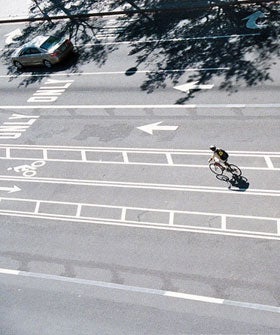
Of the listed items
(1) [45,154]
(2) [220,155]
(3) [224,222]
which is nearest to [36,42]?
(1) [45,154]

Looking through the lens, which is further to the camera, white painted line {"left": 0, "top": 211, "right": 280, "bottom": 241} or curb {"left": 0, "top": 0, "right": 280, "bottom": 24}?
curb {"left": 0, "top": 0, "right": 280, "bottom": 24}

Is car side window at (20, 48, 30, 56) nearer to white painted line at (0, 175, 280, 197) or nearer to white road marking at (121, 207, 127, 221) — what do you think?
white painted line at (0, 175, 280, 197)

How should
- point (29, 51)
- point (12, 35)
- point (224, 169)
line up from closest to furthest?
point (224, 169), point (29, 51), point (12, 35)

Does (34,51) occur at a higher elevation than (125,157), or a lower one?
higher

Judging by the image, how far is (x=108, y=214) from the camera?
62.3ft

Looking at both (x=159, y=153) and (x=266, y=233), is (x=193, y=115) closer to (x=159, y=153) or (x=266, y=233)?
(x=159, y=153)

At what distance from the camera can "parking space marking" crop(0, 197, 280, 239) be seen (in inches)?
664

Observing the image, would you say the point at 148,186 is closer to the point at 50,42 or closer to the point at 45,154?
the point at 45,154

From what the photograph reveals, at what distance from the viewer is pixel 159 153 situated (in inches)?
826

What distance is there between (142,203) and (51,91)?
35.9 feet

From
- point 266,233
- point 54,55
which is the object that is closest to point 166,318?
point 266,233

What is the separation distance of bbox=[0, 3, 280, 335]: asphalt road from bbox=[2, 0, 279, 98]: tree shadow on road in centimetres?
16

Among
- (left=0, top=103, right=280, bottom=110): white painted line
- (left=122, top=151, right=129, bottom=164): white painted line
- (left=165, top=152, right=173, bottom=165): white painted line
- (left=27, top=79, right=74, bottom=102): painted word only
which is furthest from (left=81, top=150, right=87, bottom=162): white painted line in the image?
(left=27, top=79, right=74, bottom=102): painted word only

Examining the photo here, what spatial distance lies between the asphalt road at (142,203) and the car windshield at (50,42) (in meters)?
3.11
